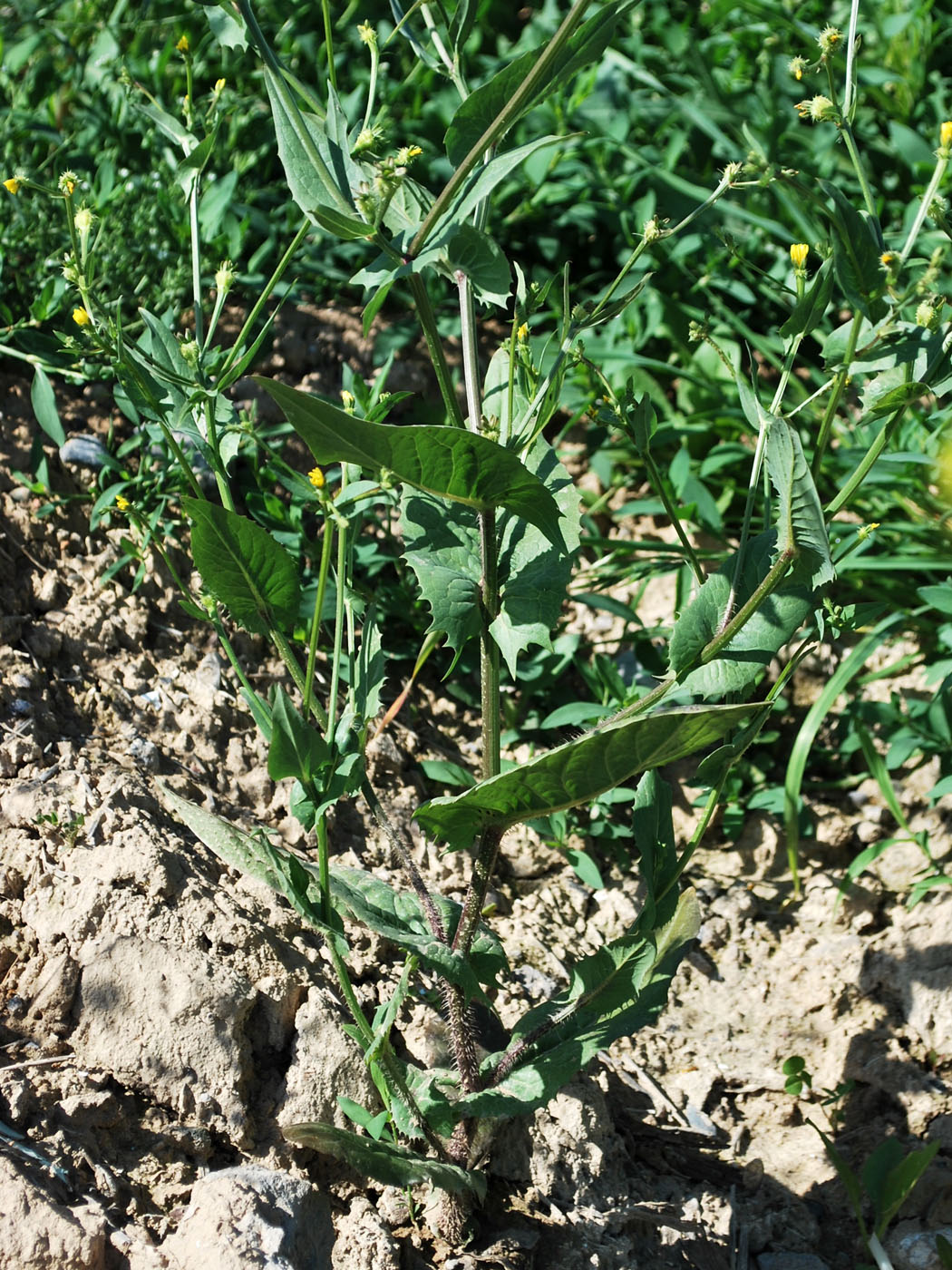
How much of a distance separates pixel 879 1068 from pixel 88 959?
1583mm

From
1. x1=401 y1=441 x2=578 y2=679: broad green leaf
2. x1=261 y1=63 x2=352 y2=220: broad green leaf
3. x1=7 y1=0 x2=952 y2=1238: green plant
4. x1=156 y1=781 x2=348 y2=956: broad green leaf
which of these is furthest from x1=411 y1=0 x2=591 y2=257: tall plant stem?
x1=156 y1=781 x2=348 y2=956: broad green leaf

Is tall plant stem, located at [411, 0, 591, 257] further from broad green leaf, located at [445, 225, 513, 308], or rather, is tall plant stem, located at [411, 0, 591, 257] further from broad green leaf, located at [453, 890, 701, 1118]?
broad green leaf, located at [453, 890, 701, 1118]

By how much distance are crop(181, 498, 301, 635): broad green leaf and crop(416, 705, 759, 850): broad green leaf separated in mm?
387

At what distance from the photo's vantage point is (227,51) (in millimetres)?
3580

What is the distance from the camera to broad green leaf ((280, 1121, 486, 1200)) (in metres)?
1.74

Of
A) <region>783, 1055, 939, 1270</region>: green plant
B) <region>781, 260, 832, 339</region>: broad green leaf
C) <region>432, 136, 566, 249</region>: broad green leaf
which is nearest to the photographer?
<region>432, 136, 566, 249</region>: broad green leaf

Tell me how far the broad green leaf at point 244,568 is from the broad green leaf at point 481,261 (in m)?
0.45

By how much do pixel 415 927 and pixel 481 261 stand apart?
3.29 ft

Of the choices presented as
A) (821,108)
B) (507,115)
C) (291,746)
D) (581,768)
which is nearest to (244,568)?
(291,746)

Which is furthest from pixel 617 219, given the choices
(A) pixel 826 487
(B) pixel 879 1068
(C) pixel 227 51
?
(B) pixel 879 1068

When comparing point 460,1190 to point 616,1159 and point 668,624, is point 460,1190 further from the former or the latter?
point 668,624

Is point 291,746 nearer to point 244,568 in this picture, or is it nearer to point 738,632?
point 244,568

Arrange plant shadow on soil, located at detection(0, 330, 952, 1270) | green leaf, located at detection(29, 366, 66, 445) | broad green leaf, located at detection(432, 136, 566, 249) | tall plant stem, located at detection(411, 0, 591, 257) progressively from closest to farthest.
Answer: tall plant stem, located at detection(411, 0, 591, 257) → broad green leaf, located at detection(432, 136, 566, 249) → plant shadow on soil, located at detection(0, 330, 952, 1270) → green leaf, located at detection(29, 366, 66, 445)

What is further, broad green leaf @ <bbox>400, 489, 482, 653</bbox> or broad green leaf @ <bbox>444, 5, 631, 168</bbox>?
broad green leaf @ <bbox>400, 489, 482, 653</bbox>
